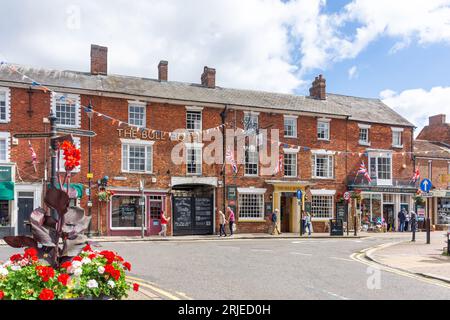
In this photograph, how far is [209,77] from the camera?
3259 centimetres

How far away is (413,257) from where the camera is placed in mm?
16094

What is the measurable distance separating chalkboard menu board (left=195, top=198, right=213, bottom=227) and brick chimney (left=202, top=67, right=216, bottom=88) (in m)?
8.20

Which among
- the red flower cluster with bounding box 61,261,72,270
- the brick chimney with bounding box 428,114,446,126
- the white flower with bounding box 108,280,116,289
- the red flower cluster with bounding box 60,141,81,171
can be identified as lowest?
the white flower with bounding box 108,280,116,289

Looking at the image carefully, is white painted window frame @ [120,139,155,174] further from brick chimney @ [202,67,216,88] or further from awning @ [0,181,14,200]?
brick chimney @ [202,67,216,88]

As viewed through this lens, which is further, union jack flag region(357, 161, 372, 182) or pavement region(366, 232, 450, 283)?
union jack flag region(357, 161, 372, 182)

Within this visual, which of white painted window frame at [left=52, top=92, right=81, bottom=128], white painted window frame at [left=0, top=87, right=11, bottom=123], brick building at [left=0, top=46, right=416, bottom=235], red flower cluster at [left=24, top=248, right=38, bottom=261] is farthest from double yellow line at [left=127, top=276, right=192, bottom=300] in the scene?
white painted window frame at [left=0, top=87, right=11, bottom=123]

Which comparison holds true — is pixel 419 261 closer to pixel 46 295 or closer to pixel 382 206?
pixel 46 295

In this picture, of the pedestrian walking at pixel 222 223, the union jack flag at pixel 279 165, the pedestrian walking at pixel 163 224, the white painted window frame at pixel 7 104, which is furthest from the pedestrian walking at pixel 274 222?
the white painted window frame at pixel 7 104

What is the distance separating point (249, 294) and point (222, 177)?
68.8 feet

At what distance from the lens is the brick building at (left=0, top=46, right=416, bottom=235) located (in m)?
25.4

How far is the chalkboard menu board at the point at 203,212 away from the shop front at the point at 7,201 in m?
10.5

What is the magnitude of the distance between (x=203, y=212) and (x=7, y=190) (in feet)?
37.3

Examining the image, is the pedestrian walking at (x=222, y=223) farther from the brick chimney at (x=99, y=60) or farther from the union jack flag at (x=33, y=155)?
the brick chimney at (x=99, y=60)

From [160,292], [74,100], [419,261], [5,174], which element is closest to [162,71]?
[74,100]
